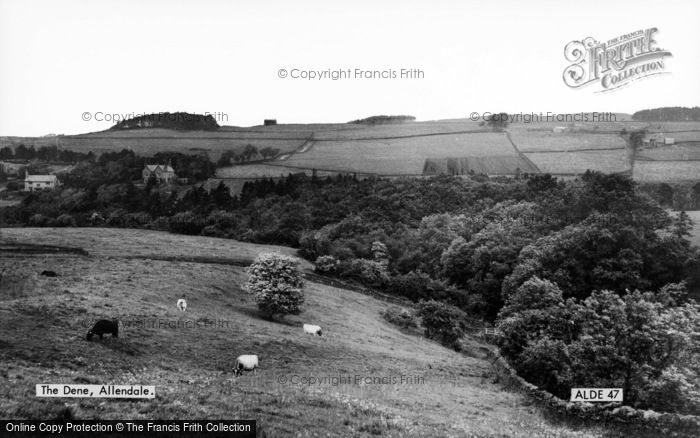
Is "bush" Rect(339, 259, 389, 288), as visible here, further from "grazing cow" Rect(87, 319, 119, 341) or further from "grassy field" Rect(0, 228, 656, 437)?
"grazing cow" Rect(87, 319, 119, 341)

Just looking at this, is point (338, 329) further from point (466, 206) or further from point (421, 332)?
point (466, 206)

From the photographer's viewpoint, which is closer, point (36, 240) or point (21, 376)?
point (21, 376)

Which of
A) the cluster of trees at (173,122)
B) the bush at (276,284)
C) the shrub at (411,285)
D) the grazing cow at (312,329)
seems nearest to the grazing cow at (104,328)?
the bush at (276,284)

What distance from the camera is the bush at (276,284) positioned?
29.4m

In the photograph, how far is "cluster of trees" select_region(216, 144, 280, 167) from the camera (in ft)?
113

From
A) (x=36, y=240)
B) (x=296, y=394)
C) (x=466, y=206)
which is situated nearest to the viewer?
(x=296, y=394)

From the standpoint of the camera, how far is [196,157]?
33.6 meters

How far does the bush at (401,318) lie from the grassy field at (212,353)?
103 cm

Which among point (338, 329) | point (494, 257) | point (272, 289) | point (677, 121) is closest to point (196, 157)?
point (272, 289)

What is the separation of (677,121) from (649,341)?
1845 centimetres

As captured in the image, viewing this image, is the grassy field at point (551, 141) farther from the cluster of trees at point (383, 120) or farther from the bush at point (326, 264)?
the bush at point (326, 264)

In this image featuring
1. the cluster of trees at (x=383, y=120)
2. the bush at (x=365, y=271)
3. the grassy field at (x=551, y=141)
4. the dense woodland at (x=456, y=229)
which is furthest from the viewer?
the grassy field at (x=551, y=141)

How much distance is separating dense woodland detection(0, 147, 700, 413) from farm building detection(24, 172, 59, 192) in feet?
1.59
